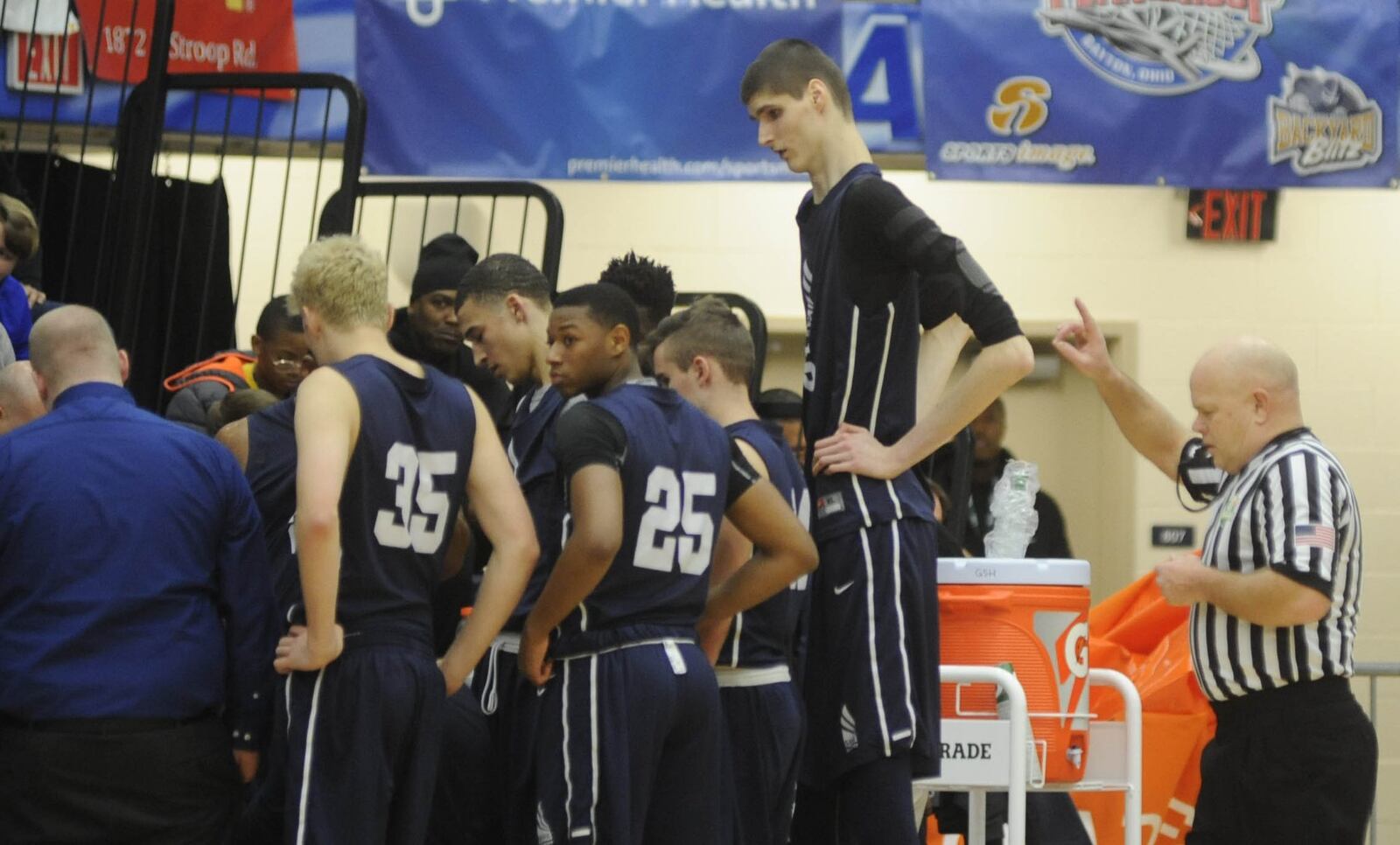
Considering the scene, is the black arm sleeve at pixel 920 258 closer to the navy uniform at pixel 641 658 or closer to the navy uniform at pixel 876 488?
the navy uniform at pixel 876 488

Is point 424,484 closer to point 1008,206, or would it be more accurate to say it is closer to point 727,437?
point 727,437

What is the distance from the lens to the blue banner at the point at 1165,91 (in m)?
6.93

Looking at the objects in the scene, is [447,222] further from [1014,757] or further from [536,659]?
[1014,757]

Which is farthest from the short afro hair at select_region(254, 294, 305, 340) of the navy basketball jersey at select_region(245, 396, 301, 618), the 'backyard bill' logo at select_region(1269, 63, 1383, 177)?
the 'backyard bill' logo at select_region(1269, 63, 1383, 177)

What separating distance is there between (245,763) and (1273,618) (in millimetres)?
2417

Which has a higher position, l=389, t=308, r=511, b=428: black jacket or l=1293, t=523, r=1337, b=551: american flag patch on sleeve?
l=389, t=308, r=511, b=428: black jacket

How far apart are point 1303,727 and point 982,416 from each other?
3285mm

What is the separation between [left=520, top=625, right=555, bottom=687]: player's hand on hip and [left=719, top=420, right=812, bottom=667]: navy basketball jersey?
569 millimetres

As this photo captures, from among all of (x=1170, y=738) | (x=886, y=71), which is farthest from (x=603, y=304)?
(x=886, y=71)

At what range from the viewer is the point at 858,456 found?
11.6 feet

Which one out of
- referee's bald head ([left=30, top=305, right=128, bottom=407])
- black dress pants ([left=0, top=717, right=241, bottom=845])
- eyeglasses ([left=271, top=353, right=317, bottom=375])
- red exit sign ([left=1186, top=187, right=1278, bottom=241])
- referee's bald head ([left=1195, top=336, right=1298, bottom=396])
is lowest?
black dress pants ([left=0, top=717, right=241, bottom=845])

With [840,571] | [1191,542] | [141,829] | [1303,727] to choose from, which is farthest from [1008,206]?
[141,829]

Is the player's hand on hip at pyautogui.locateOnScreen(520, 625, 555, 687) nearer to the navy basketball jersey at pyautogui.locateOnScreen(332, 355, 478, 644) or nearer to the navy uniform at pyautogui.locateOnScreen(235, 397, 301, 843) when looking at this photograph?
the navy basketball jersey at pyautogui.locateOnScreen(332, 355, 478, 644)

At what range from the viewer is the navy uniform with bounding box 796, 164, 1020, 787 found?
11.5 ft
